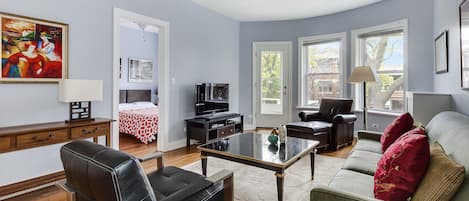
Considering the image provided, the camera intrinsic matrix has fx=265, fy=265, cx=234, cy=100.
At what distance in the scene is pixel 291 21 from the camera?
6332 mm

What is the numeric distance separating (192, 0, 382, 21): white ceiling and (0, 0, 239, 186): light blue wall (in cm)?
37

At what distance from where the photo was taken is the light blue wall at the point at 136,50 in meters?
6.63

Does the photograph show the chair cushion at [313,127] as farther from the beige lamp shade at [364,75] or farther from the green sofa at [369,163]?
the green sofa at [369,163]

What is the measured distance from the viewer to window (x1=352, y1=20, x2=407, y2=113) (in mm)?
4758

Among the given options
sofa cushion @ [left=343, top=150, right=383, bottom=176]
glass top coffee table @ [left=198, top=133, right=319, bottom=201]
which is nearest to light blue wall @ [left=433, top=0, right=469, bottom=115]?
sofa cushion @ [left=343, top=150, right=383, bottom=176]

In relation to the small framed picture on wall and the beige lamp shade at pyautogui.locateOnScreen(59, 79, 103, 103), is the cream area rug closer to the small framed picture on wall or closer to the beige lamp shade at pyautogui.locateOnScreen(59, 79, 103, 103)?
the beige lamp shade at pyautogui.locateOnScreen(59, 79, 103, 103)

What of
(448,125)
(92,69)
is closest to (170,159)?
(92,69)

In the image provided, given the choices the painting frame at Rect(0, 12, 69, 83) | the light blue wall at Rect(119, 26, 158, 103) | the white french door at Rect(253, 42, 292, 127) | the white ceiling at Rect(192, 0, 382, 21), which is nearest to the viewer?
the painting frame at Rect(0, 12, 69, 83)

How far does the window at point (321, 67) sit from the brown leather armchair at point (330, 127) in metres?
1.00

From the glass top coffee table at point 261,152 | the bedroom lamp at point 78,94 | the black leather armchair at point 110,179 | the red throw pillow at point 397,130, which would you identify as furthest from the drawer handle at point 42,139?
the red throw pillow at point 397,130

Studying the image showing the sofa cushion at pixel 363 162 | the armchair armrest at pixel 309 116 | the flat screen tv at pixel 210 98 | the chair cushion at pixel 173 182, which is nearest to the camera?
the chair cushion at pixel 173 182

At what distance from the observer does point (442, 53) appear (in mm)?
3219

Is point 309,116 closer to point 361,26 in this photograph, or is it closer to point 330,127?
point 330,127

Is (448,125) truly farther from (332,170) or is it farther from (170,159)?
(170,159)
